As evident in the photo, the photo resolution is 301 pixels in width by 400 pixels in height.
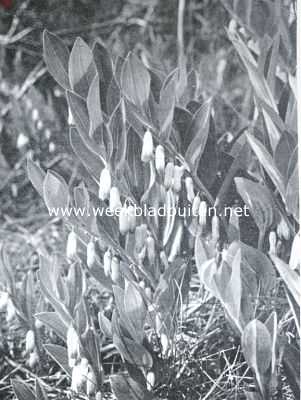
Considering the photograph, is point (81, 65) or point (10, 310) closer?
point (81, 65)

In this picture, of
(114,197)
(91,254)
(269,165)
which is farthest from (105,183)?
(269,165)

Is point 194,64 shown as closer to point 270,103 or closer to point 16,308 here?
point 270,103

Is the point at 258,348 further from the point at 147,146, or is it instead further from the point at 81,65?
the point at 81,65

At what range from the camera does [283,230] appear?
909 mm

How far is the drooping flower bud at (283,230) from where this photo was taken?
0.90 m

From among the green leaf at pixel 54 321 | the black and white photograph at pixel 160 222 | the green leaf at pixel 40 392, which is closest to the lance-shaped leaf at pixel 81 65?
the black and white photograph at pixel 160 222

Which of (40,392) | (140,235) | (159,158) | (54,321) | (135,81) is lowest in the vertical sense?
(40,392)

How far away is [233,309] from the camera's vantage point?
2.69 feet

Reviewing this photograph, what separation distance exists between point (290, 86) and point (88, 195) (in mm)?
342

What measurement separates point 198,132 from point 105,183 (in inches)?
6.1

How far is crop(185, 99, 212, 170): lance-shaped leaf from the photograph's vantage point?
0.89 metres

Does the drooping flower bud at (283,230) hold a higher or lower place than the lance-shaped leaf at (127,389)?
higher

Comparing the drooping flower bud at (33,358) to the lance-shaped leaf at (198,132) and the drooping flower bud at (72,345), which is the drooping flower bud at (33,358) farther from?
the lance-shaped leaf at (198,132)

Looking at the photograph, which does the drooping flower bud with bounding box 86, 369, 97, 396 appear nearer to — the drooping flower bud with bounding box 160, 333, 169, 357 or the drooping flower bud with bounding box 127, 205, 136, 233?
the drooping flower bud with bounding box 160, 333, 169, 357
